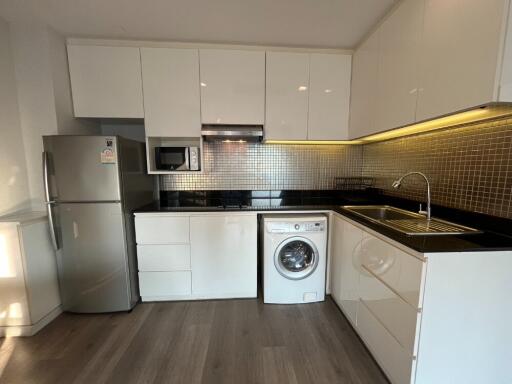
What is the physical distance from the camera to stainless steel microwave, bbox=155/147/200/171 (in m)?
2.31

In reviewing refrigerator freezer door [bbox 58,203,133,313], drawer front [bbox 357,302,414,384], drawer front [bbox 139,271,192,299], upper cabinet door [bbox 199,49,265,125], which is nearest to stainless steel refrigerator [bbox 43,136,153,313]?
refrigerator freezer door [bbox 58,203,133,313]

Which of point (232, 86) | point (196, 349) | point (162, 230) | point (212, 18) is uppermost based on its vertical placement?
point (212, 18)

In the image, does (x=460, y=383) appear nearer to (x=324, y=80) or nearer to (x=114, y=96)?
(x=324, y=80)

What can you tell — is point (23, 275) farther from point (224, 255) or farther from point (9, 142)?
point (224, 255)

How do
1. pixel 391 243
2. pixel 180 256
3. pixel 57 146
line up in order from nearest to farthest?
pixel 391 243 → pixel 57 146 → pixel 180 256

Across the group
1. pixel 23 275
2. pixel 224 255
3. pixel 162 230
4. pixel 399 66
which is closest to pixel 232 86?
pixel 399 66

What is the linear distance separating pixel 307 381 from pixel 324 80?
8.18 feet

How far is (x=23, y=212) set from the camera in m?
2.01

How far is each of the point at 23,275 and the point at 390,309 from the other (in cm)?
262

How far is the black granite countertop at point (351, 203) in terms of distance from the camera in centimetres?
114

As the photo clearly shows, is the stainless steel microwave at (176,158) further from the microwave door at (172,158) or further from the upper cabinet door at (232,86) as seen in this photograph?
the upper cabinet door at (232,86)

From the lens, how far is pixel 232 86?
87.5 inches

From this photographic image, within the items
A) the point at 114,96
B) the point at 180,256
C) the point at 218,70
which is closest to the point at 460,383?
the point at 180,256

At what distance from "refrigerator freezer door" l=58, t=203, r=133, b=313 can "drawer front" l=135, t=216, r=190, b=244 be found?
0.16 m
